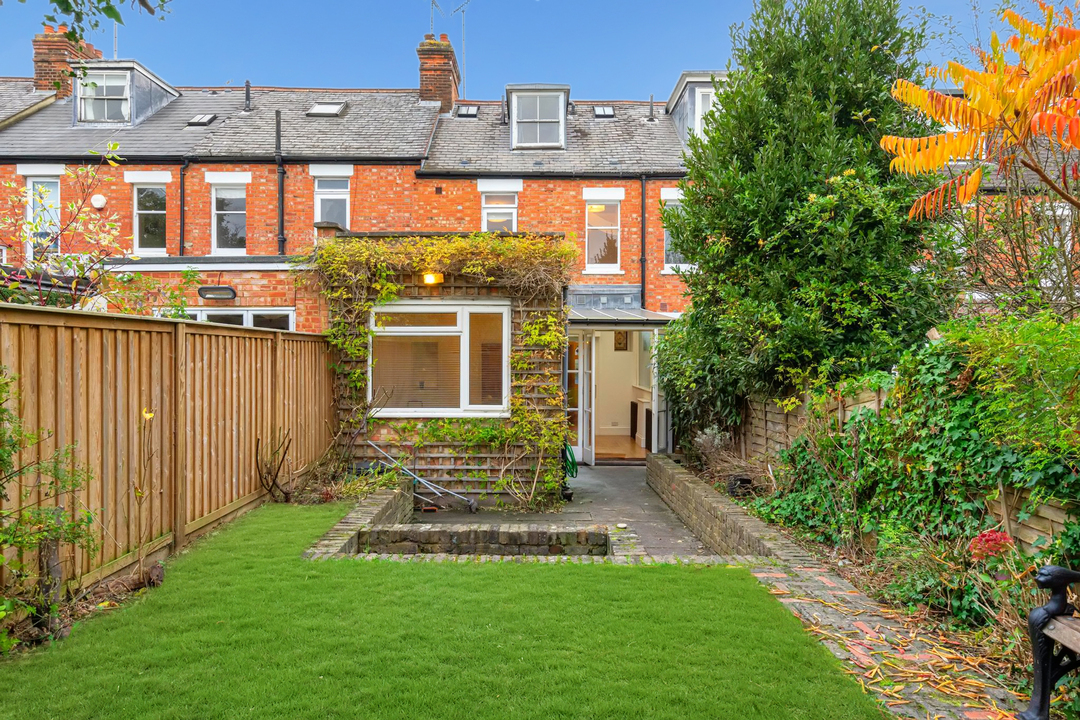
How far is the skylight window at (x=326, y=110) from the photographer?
15.3 metres

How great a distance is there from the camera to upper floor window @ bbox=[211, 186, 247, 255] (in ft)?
44.5

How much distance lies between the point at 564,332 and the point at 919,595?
18.0ft

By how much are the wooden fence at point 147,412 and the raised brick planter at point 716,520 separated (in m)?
4.70

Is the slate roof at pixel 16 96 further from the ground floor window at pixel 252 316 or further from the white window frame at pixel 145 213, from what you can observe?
the ground floor window at pixel 252 316

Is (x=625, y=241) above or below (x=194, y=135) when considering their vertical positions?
below

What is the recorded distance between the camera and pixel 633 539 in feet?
18.7

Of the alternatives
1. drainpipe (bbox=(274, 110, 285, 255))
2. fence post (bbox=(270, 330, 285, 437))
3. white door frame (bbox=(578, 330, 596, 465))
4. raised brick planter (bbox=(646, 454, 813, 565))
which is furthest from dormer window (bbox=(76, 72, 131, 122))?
raised brick planter (bbox=(646, 454, 813, 565))

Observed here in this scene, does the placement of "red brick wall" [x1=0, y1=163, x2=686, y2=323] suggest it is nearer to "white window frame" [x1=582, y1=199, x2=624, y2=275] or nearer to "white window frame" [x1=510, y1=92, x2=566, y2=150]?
"white window frame" [x1=582, y1=199, x2=624, y2=275]

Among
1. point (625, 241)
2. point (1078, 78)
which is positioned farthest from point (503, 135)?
point (1078, 78)

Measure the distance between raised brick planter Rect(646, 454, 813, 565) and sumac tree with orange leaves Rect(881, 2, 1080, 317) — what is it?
2743 millimetres

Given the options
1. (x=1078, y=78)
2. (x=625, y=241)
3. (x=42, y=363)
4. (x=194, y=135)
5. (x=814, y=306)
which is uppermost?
(x=194, y=135)

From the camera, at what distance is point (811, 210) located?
6477 millimetres

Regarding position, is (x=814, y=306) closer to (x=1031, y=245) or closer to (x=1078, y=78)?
(x=1031, y=245)

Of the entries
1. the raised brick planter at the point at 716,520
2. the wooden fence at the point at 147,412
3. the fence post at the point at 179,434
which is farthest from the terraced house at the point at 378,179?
the fence post at the point at 179,434
